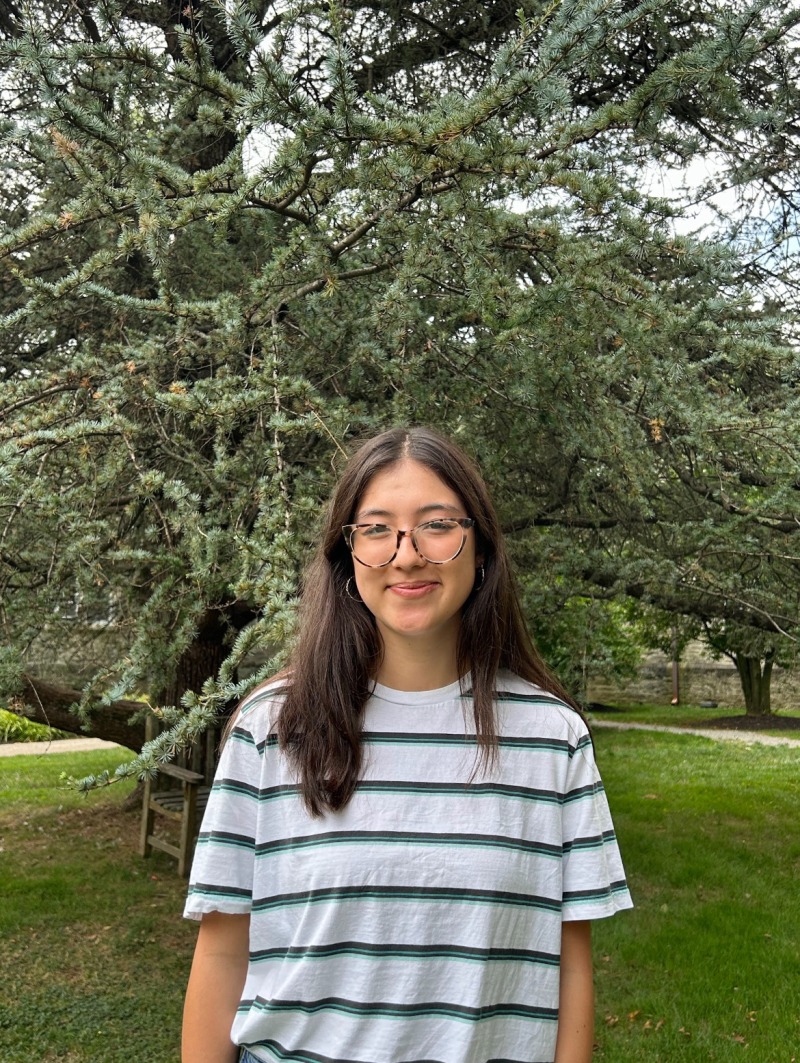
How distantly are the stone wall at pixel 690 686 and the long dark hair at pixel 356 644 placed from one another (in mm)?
16338

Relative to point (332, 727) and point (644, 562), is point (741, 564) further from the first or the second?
point (332, 727)

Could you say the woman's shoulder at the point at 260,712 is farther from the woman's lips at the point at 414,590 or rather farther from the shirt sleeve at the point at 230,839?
the woman's lips at the point at 414,590

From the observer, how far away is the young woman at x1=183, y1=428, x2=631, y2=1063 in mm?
1377

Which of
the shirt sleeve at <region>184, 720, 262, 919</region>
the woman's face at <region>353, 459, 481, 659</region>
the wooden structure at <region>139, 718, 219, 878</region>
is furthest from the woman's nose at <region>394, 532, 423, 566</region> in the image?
the wooden structure at <region>139, 718, 219, 878</region>

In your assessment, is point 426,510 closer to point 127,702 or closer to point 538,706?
point 538,706

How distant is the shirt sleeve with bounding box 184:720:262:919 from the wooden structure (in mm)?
4565

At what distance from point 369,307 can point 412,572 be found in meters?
2.64

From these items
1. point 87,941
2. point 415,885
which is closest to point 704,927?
point 87,941

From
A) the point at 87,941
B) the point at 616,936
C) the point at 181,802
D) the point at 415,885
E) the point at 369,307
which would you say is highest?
the point at 369,307

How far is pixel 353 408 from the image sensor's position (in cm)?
358

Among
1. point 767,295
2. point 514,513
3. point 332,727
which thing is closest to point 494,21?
point 767,295

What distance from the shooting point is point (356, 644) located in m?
1.61

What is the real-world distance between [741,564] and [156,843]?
4.28 meters

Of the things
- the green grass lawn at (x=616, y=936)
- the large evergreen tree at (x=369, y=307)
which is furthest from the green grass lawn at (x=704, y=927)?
the large evergreen tree at (x=369, y=307)
